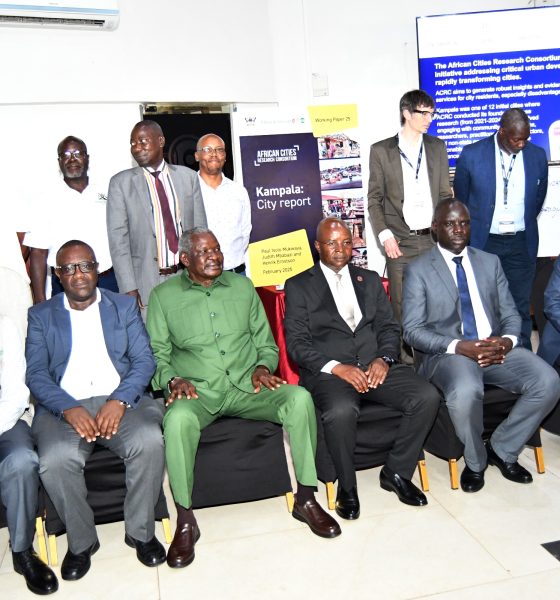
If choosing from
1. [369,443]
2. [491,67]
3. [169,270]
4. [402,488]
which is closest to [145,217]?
[169,270]

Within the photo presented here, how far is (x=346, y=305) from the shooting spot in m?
3.62

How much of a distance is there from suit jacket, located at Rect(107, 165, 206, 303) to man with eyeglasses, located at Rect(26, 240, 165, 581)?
477 millimetres

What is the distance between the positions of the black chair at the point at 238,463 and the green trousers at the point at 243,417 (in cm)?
7

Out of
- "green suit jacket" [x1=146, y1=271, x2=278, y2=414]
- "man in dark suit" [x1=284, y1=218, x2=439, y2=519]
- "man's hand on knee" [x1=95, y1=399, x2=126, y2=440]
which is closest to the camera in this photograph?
"man's hand on knee" [x1=95, y1=399, x2=126, y2=440]

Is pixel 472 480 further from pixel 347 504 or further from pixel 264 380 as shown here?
pixel 264 380

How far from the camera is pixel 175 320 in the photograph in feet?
11.1

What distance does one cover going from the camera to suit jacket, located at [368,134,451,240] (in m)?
4.38

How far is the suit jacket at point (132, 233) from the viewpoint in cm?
377

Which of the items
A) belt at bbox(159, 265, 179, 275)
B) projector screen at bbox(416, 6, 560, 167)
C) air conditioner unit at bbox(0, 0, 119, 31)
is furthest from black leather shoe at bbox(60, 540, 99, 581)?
projector screen at bbox(416, 6, 560, 167)

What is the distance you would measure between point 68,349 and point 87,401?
26 centimetres

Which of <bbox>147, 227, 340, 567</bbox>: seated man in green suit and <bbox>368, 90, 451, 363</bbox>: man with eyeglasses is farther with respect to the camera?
<bbox>368, 90, 451, 363</bbox>: man with eyeglasses

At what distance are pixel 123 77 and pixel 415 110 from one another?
2.77 metres

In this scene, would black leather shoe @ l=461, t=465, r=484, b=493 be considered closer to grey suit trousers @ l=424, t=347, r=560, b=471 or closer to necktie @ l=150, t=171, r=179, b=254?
grey suit trousers @ l=424, t=347, r=560, b=471

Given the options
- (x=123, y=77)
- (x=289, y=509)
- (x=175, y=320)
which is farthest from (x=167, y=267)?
(x=123, y=77)
